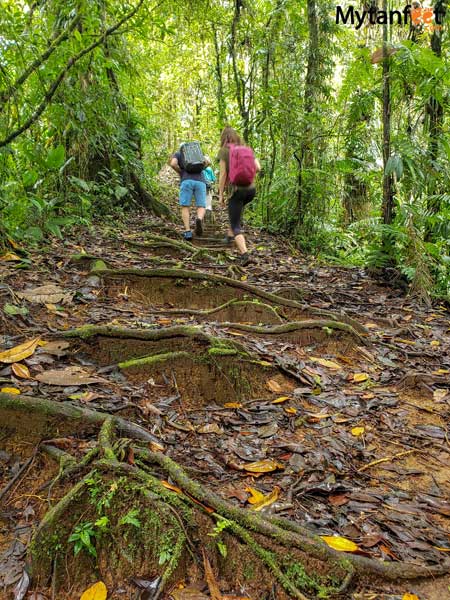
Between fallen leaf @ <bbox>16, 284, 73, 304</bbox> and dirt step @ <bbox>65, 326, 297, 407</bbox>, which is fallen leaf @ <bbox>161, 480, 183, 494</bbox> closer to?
dirt step @ <bbox>65, 326, 297, 407</bbox>

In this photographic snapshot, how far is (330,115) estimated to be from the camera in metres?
9.42

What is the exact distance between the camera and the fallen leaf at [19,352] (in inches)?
107

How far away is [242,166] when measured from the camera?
264 inches

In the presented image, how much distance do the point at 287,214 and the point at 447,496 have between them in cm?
751

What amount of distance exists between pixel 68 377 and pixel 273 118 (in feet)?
26.0

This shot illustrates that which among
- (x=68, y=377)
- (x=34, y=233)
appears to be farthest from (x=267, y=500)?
(x=34, y=233)

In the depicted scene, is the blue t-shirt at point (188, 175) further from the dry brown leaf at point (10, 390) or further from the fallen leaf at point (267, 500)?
the fallen leaf at point (267, 500)

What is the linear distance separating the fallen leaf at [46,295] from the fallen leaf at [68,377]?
1.16 m

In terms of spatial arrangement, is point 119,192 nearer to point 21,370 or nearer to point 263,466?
point 21,370

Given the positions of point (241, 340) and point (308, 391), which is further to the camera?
point (241, 340)

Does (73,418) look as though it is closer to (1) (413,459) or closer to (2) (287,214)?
(1) (413,459)

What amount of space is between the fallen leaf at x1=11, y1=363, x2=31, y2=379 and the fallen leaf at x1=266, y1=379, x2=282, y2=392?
5.15 feet

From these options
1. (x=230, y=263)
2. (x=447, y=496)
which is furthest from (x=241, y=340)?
(x=230, y=263)

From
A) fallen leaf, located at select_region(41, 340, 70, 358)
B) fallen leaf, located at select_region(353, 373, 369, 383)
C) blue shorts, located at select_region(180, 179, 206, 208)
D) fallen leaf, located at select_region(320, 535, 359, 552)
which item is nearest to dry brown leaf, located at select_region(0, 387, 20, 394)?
fallen leaf, located at select_region(41, 340, 70, 358)
